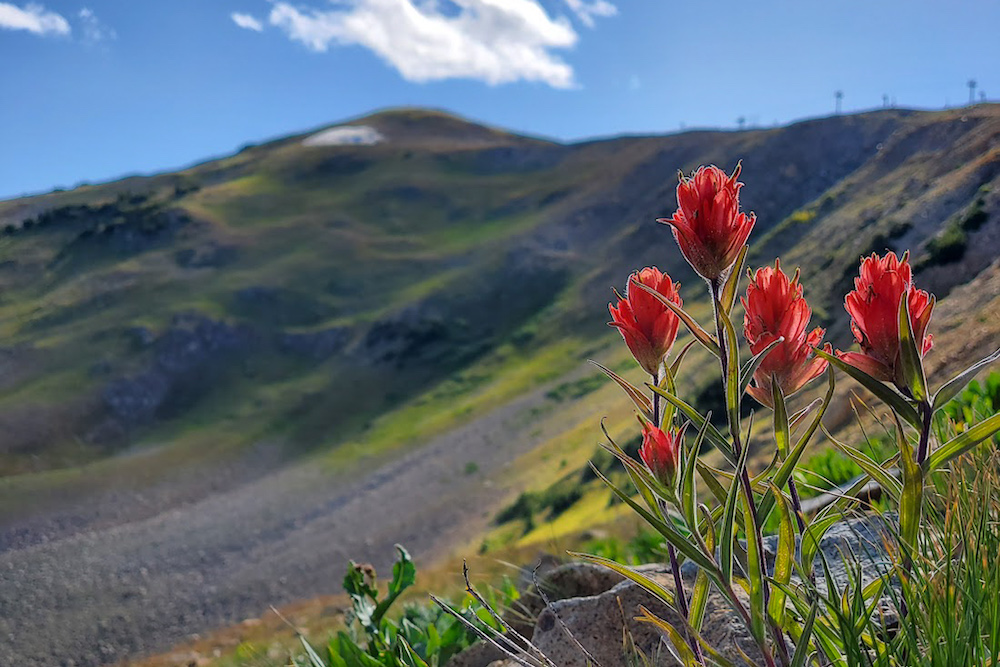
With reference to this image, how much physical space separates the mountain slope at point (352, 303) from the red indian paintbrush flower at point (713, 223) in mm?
7552

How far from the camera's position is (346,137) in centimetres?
9419

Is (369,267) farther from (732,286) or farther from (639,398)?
(732,286)

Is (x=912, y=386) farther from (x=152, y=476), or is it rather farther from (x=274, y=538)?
(x=152, y=476)

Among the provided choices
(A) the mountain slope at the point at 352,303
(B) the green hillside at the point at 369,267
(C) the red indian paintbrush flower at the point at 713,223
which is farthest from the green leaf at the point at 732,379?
(B) the green hillside at the point at 369,267

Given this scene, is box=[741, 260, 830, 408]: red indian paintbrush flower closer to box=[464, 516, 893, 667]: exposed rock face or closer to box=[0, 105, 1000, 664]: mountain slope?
box=[464, 516, 893, 667]: exposed rock face

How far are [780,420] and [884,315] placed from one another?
0.32 m

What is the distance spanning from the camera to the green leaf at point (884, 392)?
1420 millimetres

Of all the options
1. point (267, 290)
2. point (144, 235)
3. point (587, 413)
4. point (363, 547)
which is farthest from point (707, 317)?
point (144, 235)

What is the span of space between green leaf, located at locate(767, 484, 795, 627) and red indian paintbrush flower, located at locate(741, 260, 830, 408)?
0.28 metres

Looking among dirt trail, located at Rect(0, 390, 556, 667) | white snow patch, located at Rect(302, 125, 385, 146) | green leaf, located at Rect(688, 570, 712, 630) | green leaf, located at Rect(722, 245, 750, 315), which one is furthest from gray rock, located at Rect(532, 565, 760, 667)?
white snow patch, located at Rect(302, 125, 385, 146)

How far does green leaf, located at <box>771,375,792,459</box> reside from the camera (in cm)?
151

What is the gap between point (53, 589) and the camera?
22.8 metres

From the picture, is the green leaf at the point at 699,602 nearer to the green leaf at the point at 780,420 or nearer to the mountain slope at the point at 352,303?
the green leaf at the point at 780,420

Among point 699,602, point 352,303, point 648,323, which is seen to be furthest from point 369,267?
point 699,602
